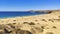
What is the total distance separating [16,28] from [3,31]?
719 mm

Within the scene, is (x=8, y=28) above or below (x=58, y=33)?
above

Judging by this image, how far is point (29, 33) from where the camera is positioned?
773 cm

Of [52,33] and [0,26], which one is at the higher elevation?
[0,26]

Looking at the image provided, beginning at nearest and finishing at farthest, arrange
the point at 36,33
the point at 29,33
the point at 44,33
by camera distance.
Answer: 1. the point at 29,33
2. the point at 36,33
3. the point at 44,33

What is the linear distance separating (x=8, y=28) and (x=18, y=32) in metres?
0.64

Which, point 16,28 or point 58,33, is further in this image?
point 58,33

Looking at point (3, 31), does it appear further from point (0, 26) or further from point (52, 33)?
point (52, 33)

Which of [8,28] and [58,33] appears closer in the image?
Answer: [8,28]

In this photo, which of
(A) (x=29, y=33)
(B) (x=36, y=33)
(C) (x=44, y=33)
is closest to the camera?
(A) (x=29, y=33)

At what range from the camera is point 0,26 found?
8.34 m

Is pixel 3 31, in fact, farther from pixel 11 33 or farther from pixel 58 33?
pixel 58 33

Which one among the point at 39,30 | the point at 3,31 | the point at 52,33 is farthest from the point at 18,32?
the point at 52,33

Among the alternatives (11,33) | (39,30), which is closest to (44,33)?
(39,30)

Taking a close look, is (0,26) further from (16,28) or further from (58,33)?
(58,33)
